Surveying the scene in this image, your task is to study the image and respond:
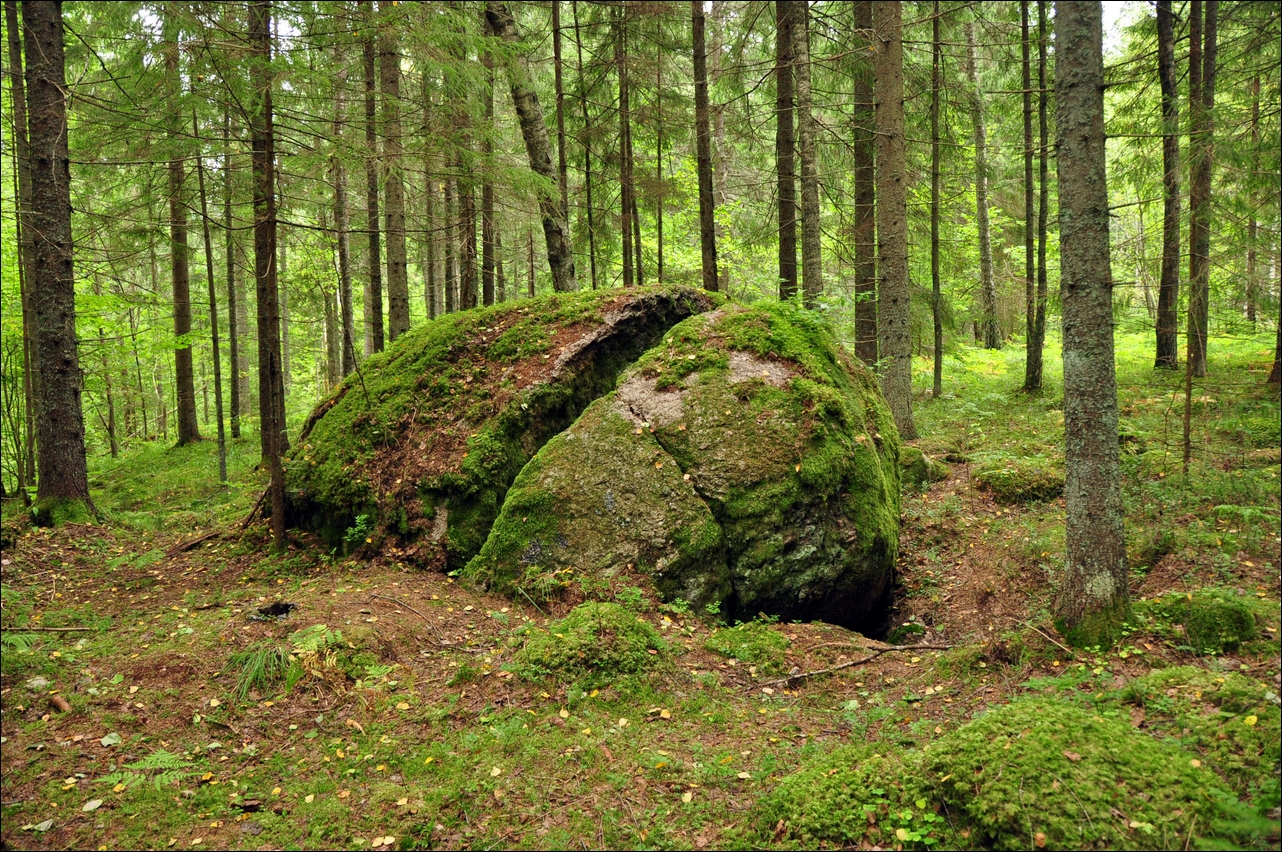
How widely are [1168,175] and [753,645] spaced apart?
31.0ft

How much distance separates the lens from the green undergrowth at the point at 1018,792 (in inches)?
113

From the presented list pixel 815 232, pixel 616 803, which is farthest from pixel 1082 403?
pixel 815 232

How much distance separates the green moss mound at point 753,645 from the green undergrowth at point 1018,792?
160cm

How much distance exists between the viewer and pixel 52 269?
827 cm

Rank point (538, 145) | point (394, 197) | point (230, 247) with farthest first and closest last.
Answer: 1. point (230, 247)
2. point (394, 197)
3. point (538, 145)

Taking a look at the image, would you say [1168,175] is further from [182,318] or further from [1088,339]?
[182,318]

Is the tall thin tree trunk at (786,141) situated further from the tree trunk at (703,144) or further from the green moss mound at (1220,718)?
the green moss mound at (1220,718)

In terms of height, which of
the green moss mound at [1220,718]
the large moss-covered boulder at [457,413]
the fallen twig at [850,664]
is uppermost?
the large moss-covered boulder at [457,413]

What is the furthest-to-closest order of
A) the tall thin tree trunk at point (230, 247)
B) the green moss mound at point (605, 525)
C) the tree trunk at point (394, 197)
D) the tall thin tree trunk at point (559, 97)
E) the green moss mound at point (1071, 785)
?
the tall thin tree trunk at point (559, 97), the tree trunk at point (394, 197), the tall thin tree trunk at point (230, 247), the green moss mound at point (605, 525), the green moss mound at point (1071, 785)

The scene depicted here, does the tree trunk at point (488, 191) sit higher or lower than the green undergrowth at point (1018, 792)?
higher

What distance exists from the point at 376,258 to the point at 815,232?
332 inches

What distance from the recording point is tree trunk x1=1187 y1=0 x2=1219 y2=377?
6278 mm

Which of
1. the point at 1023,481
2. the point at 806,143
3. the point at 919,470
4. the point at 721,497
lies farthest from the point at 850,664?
the point at 806,143

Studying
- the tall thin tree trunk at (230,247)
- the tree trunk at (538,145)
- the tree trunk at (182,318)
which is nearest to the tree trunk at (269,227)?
the tall thin tree trunk at (230,247)
